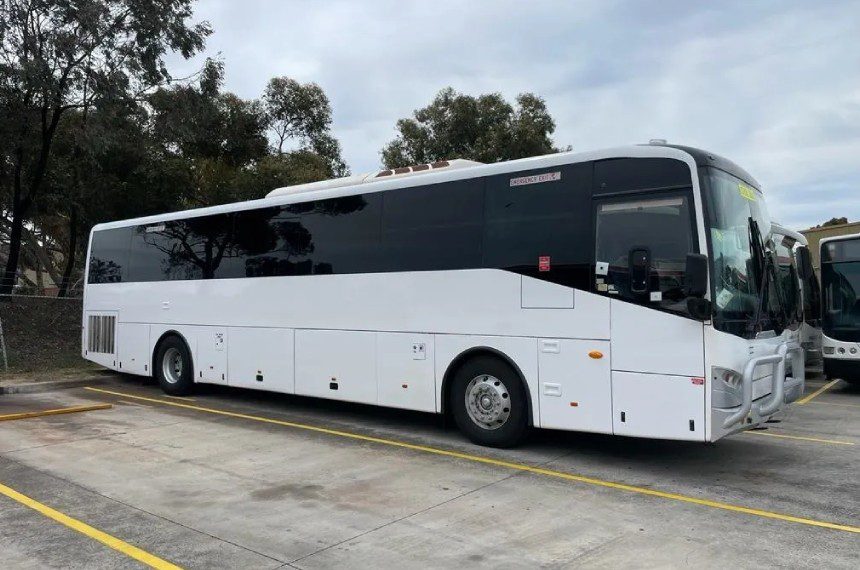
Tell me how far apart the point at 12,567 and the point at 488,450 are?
498 centimetres

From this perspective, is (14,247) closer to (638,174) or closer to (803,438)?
(638,174)

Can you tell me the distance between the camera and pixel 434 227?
8648 mm

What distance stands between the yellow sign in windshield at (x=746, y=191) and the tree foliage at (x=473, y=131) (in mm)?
21352

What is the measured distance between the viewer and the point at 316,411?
1103 cm

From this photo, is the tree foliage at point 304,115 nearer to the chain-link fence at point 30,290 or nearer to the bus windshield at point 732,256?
the chain-link fence at point 30,290

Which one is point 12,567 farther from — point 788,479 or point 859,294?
point 859,294

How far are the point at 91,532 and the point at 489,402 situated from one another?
448 centimetres

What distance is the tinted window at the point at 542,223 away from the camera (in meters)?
7.33

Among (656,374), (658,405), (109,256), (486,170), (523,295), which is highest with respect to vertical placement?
(486,170)

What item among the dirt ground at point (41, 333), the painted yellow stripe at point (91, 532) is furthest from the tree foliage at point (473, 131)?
the painted yellow stripe at point (91, 532)

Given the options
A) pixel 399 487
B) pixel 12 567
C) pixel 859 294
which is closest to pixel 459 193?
pixel 399 487

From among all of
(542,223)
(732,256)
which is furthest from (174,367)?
(732,256)

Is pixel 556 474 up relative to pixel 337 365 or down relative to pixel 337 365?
down

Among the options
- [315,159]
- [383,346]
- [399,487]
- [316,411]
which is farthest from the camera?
[315,159]
